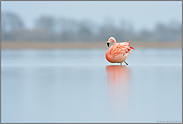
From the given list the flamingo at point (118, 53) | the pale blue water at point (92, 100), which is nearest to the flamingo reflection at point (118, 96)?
the pale blue water at point (92, 100)

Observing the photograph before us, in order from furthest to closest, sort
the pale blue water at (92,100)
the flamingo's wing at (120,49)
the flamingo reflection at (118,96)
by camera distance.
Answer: the flamingo's wing at (120,49), the flamingo reflection at (118,96), the pale blue water at (92,100)

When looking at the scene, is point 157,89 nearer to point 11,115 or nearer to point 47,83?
point 47,83

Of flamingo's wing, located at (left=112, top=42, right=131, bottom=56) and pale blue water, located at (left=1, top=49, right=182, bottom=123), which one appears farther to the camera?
flamingo's wing, located at (left=112, top=42, right=131, bottom=56)

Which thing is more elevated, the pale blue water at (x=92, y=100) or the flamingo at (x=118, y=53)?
the flamingo at (x=118, y=53)

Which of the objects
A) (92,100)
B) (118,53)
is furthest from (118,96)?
(118,53)

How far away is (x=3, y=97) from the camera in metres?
3.14

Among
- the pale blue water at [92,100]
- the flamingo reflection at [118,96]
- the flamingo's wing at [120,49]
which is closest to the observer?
the pale blue water at [92,100]

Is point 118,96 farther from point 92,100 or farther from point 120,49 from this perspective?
point 120,49

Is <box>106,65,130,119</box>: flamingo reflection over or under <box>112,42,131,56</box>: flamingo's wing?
under

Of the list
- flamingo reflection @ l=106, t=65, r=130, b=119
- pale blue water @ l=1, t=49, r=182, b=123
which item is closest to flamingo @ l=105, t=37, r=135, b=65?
pale blue water @ l=1, t=49, r=182, b=123

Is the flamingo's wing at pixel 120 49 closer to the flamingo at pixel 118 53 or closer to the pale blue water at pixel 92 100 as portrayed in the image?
the flamingo at pixel 118 53

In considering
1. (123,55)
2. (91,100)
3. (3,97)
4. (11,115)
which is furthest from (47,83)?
(123,55)

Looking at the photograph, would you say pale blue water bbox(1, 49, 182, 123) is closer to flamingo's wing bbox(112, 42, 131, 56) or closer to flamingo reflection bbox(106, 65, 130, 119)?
flamingo reflection bbox(106, 65, 130, 119)

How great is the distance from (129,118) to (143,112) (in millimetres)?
212
